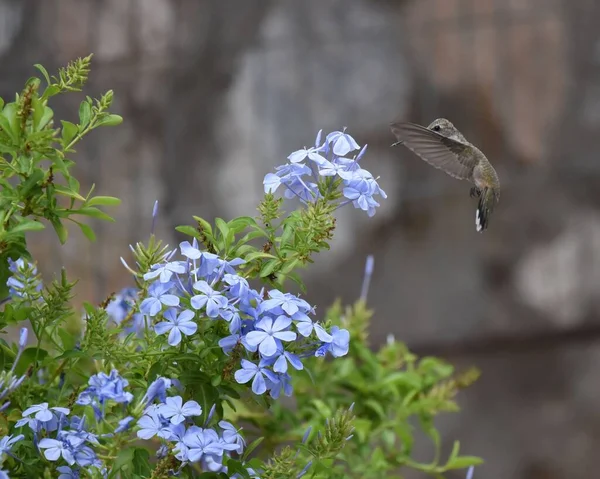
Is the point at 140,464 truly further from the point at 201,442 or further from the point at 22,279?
the point at 22,279

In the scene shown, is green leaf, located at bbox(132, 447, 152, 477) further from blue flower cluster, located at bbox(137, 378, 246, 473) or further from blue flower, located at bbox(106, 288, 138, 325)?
blue flower, located at bbox(106, 288, 138, 325)

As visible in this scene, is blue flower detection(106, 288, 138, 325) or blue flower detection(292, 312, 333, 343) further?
blue flower detection(106, 288, 138, 325)

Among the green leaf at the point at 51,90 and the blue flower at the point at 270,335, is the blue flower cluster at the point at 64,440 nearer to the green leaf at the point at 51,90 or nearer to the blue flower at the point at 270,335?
the blue flower at the point at 270,335

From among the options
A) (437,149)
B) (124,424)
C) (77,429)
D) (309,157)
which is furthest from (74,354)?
(437,149)

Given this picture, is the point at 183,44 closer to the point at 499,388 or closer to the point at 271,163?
the point at 271,163

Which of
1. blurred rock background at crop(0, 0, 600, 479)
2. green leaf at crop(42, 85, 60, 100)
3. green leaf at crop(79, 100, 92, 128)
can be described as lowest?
blurred rock background at crop(0, 0, 600, 479)

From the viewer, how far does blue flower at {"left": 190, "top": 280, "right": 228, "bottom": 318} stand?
4.10 ft

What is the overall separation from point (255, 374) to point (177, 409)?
0.37 ft

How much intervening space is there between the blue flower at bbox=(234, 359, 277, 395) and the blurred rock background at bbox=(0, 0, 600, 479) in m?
2.64

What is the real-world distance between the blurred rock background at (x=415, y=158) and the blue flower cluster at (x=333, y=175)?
2467mm

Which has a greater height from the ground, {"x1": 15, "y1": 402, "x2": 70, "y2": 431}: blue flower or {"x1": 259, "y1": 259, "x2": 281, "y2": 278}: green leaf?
{"x1": 259, "y1": 259, "x2": 281, "y2": 278}: green leaf

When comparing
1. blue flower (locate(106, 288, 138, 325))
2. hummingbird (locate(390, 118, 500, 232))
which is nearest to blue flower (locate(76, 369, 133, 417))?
blue flower (locate(106, 288, 138, 325))

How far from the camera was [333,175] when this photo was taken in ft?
4.48

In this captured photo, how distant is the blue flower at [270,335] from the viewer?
124 centimetres
